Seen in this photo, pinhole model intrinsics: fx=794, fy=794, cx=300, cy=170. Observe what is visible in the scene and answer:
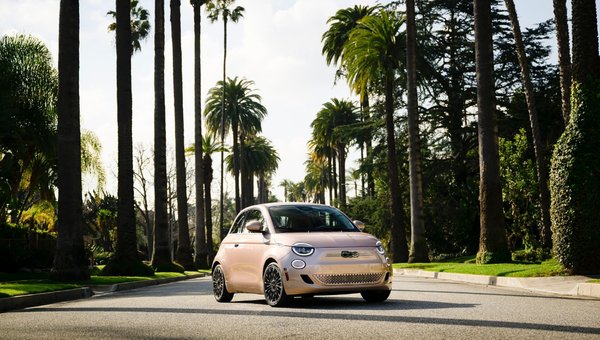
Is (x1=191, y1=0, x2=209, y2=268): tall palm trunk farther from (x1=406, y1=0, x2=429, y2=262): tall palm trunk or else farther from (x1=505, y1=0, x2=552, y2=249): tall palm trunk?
(x1=505, y1=0, x2=552, y2=249): tall palm trunk

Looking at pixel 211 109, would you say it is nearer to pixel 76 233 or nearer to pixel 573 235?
pixel 76 233

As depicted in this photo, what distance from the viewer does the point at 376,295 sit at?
13.1 metres

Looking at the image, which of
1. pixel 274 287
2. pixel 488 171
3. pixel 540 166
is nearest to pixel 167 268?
pixel 488 171

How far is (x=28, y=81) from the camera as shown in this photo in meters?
35.2

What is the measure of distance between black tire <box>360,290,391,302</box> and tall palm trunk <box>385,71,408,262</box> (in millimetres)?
30301

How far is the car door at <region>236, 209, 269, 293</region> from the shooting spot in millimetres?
13188

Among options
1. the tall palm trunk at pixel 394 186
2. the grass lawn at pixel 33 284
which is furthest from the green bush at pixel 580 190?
the tall palm trunk at pixel 394 186

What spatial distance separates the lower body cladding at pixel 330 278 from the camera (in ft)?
39.9

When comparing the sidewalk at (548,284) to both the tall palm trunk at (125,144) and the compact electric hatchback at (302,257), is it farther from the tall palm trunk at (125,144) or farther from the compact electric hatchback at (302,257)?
the tall palm trunk at (125,144)

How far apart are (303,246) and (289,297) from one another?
33.0 inches

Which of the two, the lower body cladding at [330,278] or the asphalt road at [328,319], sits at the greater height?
the lower body cladding at [330,278]

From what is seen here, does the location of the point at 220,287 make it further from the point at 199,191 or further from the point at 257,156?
the point at 257,156

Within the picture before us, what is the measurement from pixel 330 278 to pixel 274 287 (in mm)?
1043

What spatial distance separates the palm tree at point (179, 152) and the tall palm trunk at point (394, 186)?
37.0 feet
